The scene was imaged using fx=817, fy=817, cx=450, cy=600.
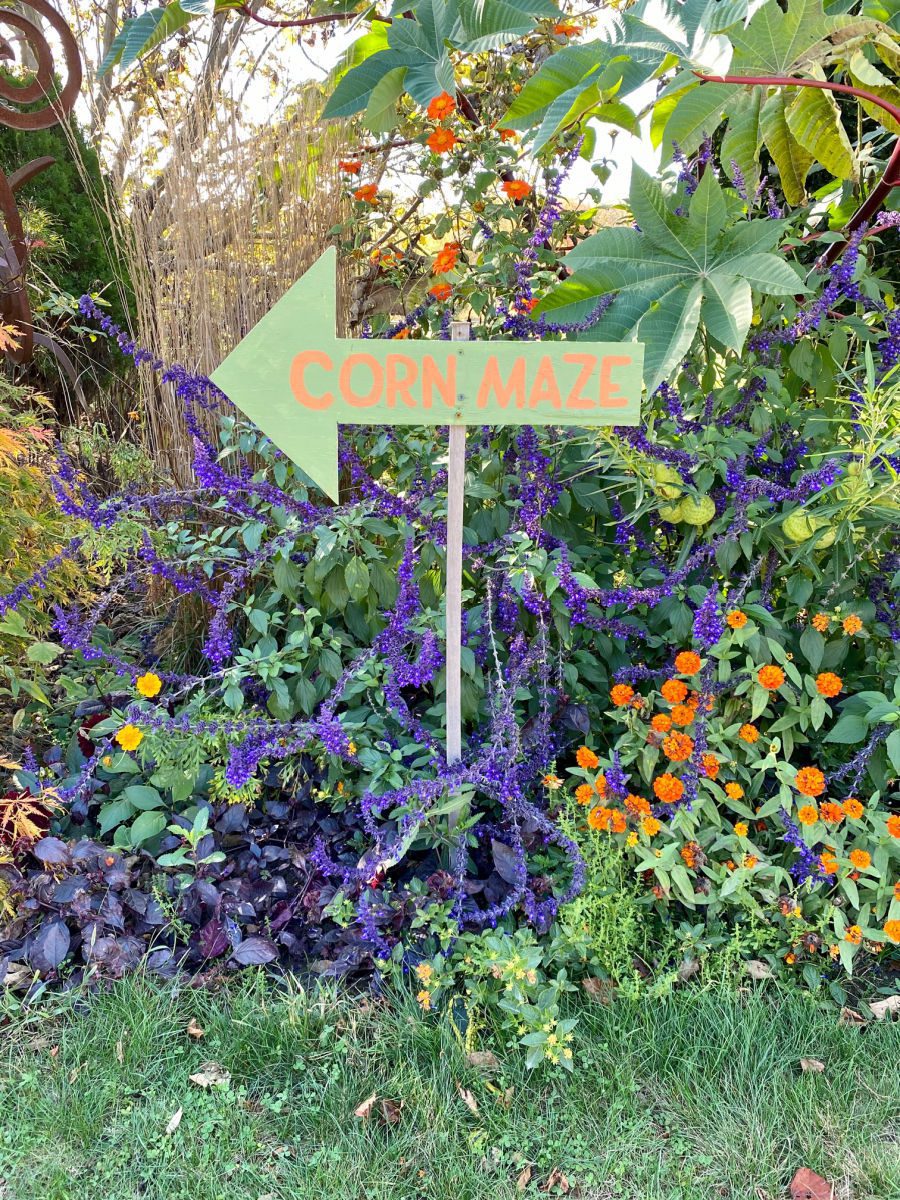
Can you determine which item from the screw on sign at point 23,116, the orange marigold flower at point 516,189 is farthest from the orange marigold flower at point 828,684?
the screw on sign at point 23,116

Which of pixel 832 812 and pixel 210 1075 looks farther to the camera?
pixel 832 812

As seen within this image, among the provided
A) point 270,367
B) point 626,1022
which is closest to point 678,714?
point 626,1022

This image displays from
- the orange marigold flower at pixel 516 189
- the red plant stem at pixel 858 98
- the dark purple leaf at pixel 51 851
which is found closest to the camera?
the red plant stem at pixel 858 98

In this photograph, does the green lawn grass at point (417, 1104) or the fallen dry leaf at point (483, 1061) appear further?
the fallen dry leaf at point (483, 1061)

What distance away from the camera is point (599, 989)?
1.56 meters

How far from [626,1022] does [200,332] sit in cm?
201

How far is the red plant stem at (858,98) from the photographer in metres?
1.22

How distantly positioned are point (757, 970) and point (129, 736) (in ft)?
4.31

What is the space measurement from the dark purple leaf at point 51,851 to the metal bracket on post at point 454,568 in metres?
0.81

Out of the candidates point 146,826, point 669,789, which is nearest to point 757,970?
point 669,789

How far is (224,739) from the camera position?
1725mm

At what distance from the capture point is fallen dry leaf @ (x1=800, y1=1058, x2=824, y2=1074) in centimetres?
144

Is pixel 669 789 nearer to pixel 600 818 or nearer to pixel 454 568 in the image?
pixel 600 818

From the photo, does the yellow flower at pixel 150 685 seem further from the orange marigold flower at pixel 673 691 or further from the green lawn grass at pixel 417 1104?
the orange marigold flower at pixel 673 691
